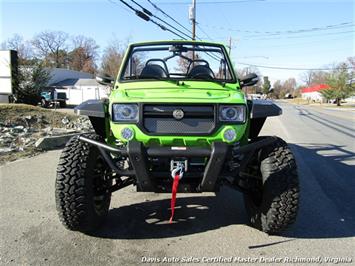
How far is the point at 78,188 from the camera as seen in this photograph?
4.02 meters

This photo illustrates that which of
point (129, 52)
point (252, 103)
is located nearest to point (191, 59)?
point (129, 52)

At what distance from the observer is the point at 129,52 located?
5652mm

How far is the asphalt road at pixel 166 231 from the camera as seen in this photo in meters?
3.76

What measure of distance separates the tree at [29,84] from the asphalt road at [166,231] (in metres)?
18.7

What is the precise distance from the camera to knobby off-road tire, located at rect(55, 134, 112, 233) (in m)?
4.01

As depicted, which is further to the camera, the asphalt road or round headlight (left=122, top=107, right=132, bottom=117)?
round headlight (left=122, top=107, right=132, bottom=117)

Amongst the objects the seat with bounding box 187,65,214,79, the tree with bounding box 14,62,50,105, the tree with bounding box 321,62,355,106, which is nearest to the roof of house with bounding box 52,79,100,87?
the tree with bounding box 14,62,50,105

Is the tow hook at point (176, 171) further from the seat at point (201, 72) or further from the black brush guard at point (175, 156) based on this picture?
the seat at point (201, 72)

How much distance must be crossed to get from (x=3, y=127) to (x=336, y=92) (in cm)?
6253

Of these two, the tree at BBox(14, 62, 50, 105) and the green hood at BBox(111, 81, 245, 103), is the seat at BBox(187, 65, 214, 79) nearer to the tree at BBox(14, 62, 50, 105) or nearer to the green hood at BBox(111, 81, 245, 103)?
the green hood at BBox(111, 81, 245, 103)

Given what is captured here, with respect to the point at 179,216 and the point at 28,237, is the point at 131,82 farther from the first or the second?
the point at 28,237

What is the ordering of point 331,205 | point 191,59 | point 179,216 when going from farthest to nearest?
point 191,59
point 331,205
point 179,216

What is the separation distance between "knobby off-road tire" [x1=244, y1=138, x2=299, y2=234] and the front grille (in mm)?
780

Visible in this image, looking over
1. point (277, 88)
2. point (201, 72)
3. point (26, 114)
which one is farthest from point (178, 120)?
point (277, 88)
